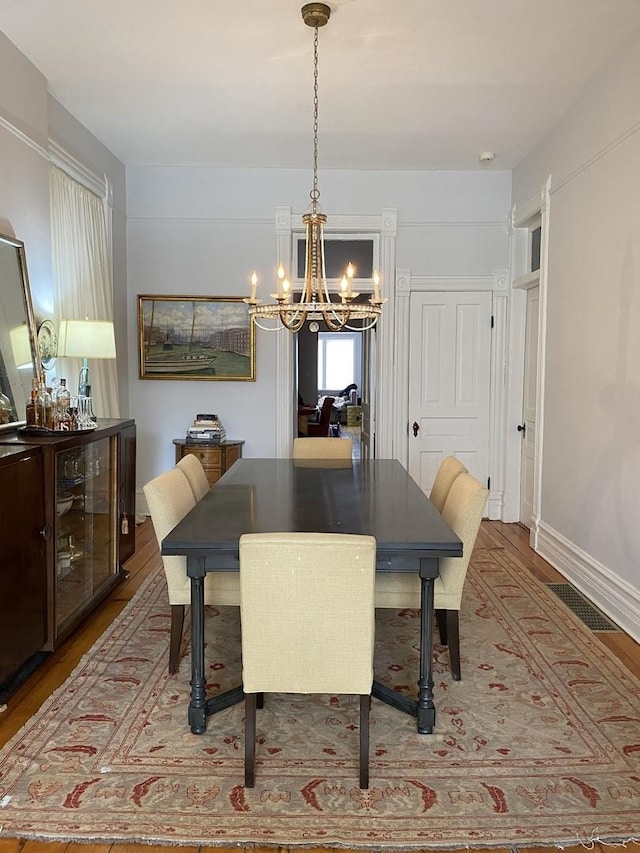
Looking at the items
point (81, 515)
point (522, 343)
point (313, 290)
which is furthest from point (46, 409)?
point (522, 343)

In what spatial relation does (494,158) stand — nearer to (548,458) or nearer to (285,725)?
(548,458)

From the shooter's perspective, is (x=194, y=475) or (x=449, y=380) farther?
(x=449, y=380)

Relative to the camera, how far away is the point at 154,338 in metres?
5.71

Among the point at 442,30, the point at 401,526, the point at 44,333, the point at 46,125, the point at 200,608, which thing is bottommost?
the point at 200,608

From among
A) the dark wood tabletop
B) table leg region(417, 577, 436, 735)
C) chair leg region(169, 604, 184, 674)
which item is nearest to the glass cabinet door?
chair leg region(169, 604, 184, 674)

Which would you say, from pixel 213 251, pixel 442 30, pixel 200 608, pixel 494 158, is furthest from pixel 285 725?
pixel 494 158

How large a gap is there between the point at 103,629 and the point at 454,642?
1.87 m

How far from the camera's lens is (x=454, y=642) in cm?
282

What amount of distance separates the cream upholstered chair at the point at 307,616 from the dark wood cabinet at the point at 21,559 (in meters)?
1.16

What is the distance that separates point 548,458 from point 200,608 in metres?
3.23

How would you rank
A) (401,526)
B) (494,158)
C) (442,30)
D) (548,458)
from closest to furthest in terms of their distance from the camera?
(401,526) → (442,30) → (548,458) → (494,158)

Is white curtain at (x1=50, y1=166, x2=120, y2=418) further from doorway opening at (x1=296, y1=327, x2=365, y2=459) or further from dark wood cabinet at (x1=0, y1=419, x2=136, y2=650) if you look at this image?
doorway opening at (x1=296, y1=327, x2=365, y2=459)

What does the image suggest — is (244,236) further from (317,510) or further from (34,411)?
(317,510)

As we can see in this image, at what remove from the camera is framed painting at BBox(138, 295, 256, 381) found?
5695mm
